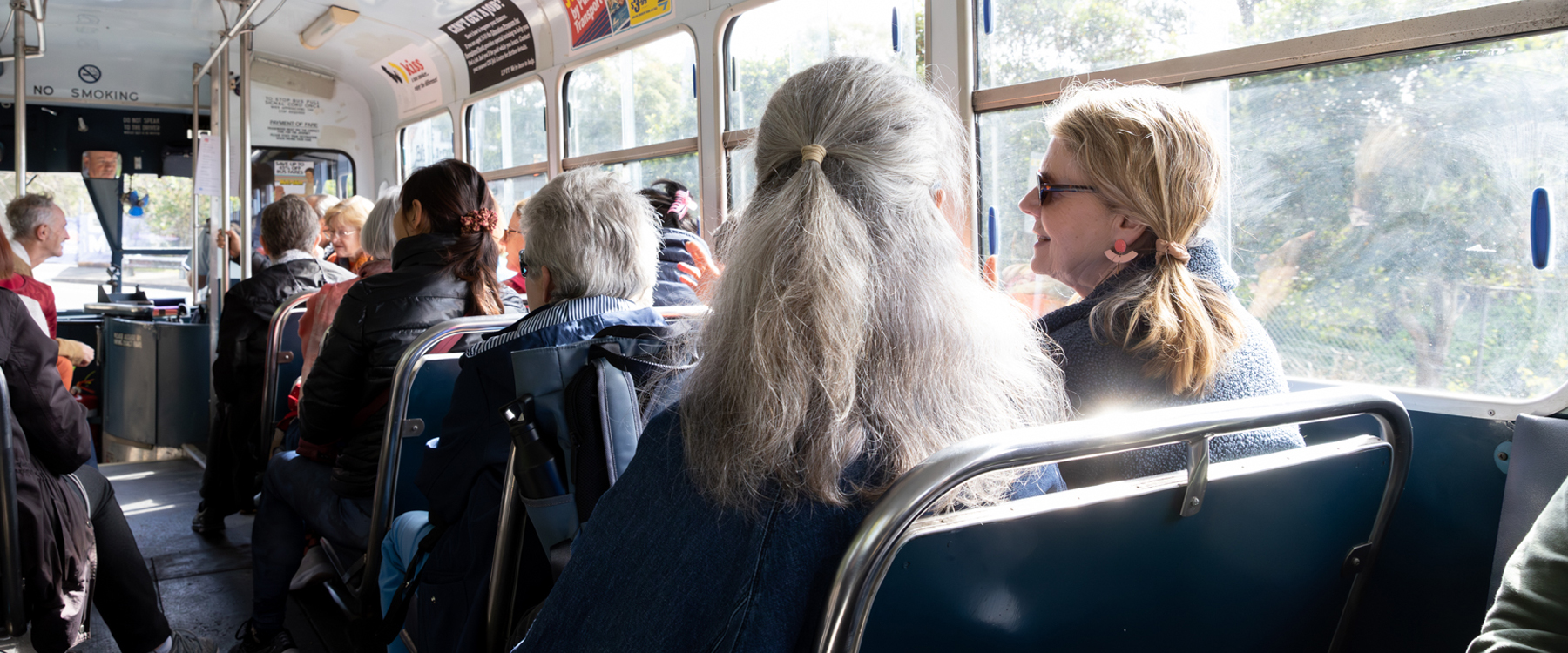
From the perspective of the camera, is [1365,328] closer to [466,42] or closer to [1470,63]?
[1470,63]

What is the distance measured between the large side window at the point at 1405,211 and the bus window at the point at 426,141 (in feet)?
20.5

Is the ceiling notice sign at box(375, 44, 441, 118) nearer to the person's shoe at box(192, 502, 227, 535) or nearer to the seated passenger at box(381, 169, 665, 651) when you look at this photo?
the person's shoe at box(192, 502, 227, 535)

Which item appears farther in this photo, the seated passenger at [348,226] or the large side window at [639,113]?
the seated passenger at [348,226]

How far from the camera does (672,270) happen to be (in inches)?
143

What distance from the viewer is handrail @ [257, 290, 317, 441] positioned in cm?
353

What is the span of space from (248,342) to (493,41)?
3038 mm

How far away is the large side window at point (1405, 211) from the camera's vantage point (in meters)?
1.75

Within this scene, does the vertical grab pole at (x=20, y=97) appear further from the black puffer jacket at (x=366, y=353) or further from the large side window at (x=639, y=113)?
the black puffer jacket at (x=366, y=353)

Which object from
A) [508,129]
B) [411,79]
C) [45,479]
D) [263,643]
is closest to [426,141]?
[411,79]

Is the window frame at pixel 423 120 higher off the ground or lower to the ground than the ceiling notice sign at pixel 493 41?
lower

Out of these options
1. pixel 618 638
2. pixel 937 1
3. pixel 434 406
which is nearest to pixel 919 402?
pixel 618 638

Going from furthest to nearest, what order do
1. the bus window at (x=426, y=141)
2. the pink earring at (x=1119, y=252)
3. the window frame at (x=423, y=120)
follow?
the bus window at (x=426, y=141) < the window frame at (x=423, y=120) < the pink earring at (x=1119, y=252)

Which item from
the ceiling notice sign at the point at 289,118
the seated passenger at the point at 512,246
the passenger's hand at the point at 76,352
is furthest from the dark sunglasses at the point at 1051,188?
the ceiling notice sign at the point at 289,118

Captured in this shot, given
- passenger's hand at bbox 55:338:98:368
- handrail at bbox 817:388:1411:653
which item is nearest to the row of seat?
handrail at bbox 817:388:1411:653
